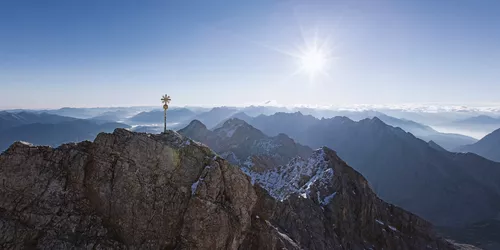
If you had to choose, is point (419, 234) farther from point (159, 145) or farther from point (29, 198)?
point (29, 198)

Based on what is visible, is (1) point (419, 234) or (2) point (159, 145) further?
(1) point (419, 234)

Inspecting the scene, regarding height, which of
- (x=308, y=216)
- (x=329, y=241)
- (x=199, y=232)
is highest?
(x=199, y=232)

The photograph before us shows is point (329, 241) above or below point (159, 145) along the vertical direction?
below

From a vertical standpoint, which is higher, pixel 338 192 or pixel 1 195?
pixel 1 195

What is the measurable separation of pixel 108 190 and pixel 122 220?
13.1 ft

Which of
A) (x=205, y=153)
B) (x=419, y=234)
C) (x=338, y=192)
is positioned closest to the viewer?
(x=205, y=153)

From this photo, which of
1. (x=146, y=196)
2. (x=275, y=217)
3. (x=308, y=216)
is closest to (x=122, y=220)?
(x=146, y=196)

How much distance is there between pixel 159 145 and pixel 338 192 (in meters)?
81.8

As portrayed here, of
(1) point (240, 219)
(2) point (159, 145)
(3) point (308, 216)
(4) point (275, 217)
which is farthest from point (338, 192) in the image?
(2) point (159, 145)

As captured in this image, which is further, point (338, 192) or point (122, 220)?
point (338, 192)

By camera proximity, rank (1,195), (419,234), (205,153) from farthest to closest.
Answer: (419,234) → (205,153) → (1,195)

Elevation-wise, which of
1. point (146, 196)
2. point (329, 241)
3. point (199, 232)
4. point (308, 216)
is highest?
point (146, 196)

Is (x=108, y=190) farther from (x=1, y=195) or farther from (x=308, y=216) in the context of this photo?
(x=308, y=216)

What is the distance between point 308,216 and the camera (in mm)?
84438
